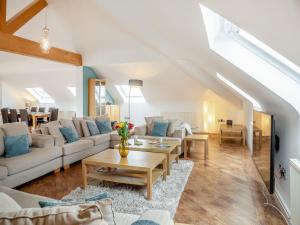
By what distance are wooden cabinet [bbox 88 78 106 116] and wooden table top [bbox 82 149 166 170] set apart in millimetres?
3983

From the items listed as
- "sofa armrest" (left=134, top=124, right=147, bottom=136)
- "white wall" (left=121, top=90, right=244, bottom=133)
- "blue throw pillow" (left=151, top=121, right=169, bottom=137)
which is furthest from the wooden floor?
"white wall" (left=121, top=90, right=244, bottom=133)

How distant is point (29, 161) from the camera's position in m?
3.02

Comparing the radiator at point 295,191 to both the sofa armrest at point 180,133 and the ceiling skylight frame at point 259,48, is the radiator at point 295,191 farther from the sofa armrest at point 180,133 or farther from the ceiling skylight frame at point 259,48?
the sofa armrest at point 180,133

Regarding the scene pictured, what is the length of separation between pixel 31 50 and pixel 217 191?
532 centimetres

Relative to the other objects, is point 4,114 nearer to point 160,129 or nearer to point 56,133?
point 56,133

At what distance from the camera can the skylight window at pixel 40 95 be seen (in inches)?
365

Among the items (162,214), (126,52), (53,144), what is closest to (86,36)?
(126,52)

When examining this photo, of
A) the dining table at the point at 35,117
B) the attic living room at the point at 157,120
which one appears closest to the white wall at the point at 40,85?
the attic living room at the point at 157,120

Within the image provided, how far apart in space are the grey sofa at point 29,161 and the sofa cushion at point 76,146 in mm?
128

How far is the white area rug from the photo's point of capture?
246 centimetres

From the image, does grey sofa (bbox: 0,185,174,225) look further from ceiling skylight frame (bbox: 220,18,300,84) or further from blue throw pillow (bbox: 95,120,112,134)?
blue throw pillow (bbox: 95,120,112,134)

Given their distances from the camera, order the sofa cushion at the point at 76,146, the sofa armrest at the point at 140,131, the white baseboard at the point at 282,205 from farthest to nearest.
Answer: the sofa armrest at the point at 140,131
the sofa cushion at the point at 76,146
the white baseboard at the point at 282,205

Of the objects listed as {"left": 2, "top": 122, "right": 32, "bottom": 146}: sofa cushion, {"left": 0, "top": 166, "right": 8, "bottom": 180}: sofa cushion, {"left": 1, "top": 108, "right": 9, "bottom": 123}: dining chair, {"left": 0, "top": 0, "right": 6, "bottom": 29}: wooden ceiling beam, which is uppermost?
{"left": 0, "top": 0, "right": 6, "bottom": 29}: wooden ceiling beam

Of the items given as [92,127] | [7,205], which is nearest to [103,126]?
[92,127]
